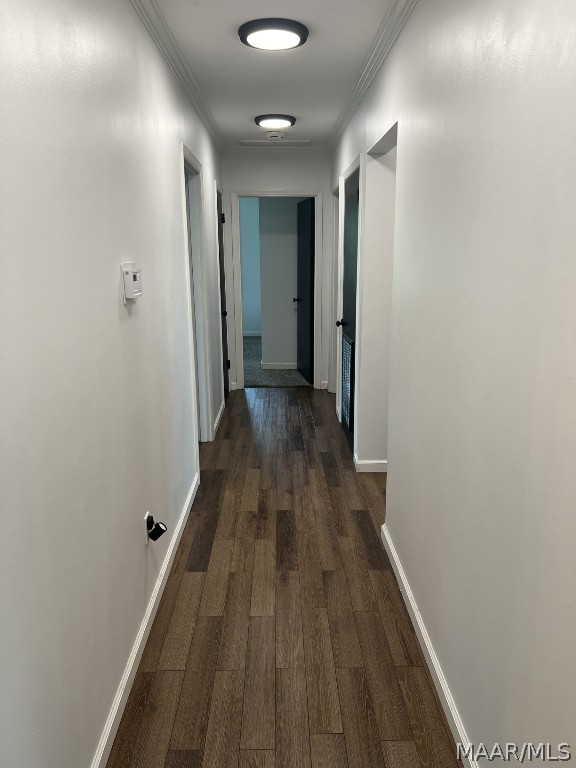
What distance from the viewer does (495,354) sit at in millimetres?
1362

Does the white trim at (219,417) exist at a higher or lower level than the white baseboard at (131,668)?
higher

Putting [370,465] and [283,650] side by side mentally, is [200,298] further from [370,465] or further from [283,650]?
[283,650]

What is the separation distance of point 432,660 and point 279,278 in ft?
17.0

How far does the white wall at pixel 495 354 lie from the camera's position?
1.06 m

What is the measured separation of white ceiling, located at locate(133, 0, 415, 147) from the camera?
221cm

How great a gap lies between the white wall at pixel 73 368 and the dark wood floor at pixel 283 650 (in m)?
0.21

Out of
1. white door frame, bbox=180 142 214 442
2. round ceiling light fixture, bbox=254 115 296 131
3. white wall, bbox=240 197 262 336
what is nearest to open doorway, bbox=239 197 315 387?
round ceiling light fixture, bbox=254 115 296 131

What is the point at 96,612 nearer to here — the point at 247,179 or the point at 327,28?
the point at 327,28

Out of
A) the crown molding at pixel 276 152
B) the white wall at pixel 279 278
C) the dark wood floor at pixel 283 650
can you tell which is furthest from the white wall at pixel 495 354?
the white wall at pixel 279 278

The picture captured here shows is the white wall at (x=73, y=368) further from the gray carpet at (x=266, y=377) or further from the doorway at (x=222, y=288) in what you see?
the gray carpet at (x=266, y=377)

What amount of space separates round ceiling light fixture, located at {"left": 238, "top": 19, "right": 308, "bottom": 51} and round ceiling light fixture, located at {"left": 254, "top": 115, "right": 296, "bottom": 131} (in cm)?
157

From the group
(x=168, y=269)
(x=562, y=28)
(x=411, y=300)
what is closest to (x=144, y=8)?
(x=168, y=269)

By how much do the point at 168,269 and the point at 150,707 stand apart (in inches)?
72.7

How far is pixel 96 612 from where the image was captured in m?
1.60
